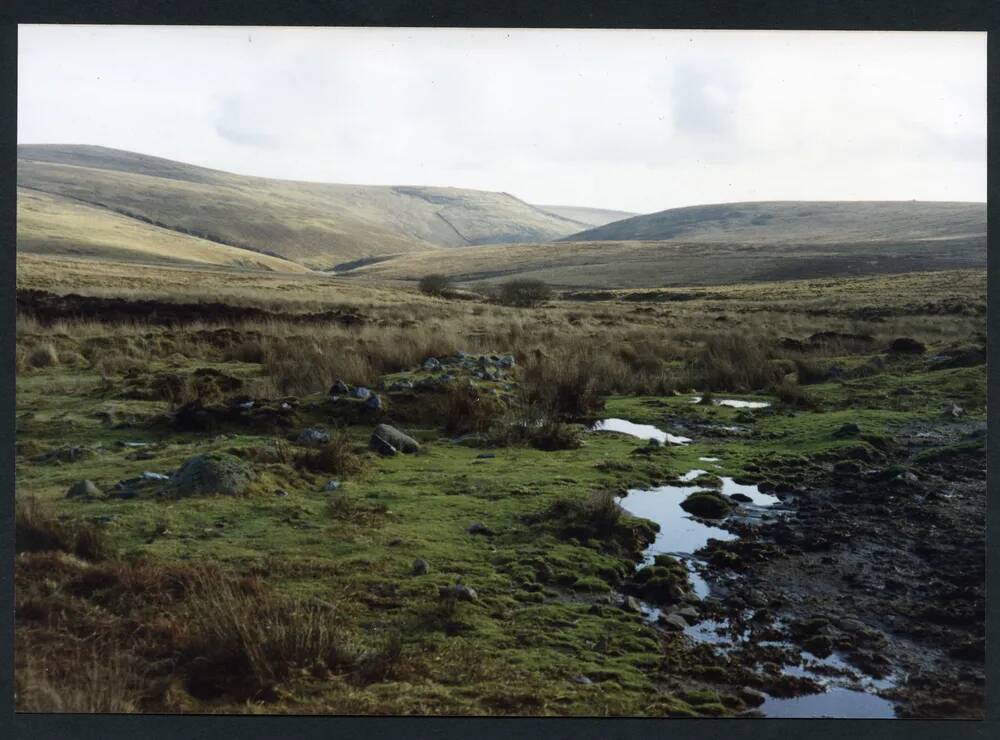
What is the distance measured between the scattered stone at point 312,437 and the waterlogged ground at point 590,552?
36 cm

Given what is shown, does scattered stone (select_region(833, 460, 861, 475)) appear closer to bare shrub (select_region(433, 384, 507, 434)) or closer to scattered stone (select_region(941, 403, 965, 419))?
scattered stone (select_region(941, 403, 965, 419))

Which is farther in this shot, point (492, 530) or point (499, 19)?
point (492, 530)

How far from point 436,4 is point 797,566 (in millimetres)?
5109

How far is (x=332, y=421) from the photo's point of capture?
901 centimetres

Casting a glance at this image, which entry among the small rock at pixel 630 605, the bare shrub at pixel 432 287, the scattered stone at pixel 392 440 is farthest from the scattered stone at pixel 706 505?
the bare shrub at pixel 432 287

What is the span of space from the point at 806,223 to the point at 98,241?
283ft

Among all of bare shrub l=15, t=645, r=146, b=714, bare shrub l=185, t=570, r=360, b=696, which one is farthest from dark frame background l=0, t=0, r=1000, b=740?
bare shrub l=185, t=570, r=360, b=696

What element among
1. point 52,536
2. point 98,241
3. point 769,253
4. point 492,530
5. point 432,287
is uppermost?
point 769,253

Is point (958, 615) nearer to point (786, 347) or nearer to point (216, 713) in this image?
point (216, 713)

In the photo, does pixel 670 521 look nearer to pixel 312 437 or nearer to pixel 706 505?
pixel 706 505

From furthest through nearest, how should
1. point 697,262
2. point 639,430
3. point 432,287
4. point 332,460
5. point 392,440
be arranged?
1. point 697,262
2. point 432,287
3. point 639,430
4. point 392,440
5. point 332,460

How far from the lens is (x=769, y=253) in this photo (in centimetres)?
6569

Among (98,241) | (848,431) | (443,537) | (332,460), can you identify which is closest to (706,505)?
(443,537)

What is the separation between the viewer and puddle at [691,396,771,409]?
11.5m
